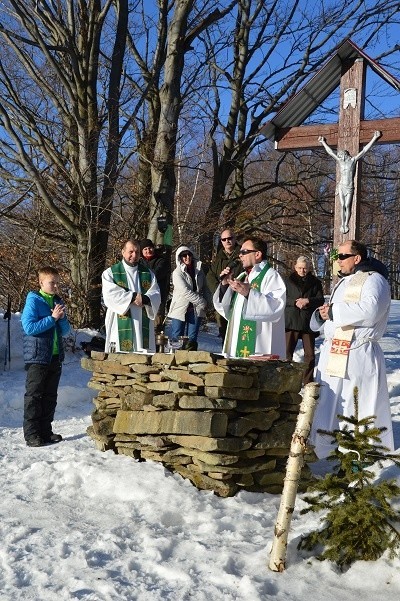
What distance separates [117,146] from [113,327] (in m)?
5.94

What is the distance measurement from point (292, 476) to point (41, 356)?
3.31m

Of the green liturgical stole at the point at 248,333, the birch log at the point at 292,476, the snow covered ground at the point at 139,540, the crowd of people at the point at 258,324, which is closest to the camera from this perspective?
the snow covered ground at the point at 139,540

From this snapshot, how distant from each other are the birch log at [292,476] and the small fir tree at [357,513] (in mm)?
133

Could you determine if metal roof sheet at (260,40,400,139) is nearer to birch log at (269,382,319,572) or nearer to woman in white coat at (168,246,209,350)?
woman in white coat at (168,246,209,350)

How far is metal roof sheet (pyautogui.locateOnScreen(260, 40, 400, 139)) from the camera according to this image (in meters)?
8.04

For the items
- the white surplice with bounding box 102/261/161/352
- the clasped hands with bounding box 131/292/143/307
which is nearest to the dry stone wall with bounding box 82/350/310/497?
the clasped hands with bounding box 131/292/143/307

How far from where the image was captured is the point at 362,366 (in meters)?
5.57

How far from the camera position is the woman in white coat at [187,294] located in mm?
9492

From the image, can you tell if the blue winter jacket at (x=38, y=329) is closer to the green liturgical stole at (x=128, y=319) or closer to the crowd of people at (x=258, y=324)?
the crowd of people at (x=258, y=324)

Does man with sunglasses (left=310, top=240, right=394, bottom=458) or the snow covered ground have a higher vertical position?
man with sunglasses (left=310, top=240, right=394, bottom=458)

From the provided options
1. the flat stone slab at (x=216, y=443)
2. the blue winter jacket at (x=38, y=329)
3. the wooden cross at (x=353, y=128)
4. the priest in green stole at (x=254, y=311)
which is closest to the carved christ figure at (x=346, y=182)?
the wooden cross at (x=353, y=128)

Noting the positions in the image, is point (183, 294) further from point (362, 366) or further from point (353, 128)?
point (362, 366)

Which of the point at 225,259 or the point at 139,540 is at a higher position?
the point at 225,259

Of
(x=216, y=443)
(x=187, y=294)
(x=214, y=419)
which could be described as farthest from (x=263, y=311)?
(x=187, y=294)
